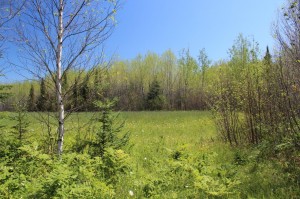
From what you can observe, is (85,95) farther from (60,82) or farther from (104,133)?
(104,133)

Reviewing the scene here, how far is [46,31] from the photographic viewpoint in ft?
17.8

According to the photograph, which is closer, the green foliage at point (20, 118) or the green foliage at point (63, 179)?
the green foliage at point (63, 179)

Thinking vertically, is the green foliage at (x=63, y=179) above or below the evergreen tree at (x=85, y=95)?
below

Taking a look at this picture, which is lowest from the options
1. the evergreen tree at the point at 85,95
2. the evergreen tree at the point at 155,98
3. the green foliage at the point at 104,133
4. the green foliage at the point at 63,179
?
the green foliage at the point at 63,179

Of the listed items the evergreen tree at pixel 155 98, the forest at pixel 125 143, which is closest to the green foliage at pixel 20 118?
the forest at pixel 125 143

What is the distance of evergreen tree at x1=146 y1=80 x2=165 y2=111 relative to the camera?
52.1 m

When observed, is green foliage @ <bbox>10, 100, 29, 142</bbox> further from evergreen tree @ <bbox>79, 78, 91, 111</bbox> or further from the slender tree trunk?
the slender tree trunk

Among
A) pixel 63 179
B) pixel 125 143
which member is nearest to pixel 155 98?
pixel 125 143

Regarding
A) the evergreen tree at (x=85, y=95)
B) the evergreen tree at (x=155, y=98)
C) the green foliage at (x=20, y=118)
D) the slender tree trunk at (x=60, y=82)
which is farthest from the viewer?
the evergreen tree at (x=155, y=98)

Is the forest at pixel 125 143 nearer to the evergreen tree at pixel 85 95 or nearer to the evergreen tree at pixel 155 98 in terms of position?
the evergreen tree at pixel 85 95

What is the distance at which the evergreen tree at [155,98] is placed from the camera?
52062mm

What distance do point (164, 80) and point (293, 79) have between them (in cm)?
5674

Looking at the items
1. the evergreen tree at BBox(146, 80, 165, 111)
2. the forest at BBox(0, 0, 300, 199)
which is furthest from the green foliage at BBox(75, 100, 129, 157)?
the evergreen tree at BBox(146, 80, 165, 111)

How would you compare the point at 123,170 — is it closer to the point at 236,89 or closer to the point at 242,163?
the point at 242,163
